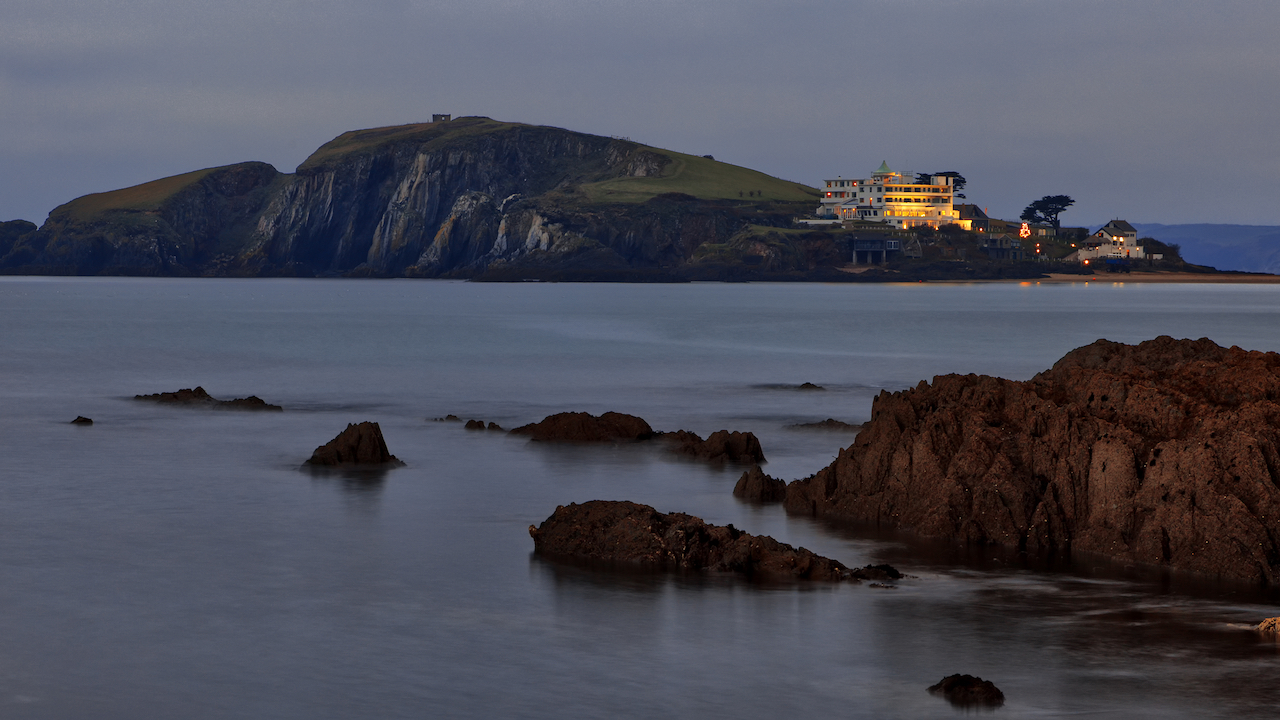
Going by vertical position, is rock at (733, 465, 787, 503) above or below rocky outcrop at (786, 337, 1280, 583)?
below

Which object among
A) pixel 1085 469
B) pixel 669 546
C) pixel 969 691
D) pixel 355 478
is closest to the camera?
pixel 969 691

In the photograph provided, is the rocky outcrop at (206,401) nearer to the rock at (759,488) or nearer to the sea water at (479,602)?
the sea water at (479,602)

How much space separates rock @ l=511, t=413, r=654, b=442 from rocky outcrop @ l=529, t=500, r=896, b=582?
10.4 m

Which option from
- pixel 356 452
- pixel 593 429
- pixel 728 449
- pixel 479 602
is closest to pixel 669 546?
pixel 479 602

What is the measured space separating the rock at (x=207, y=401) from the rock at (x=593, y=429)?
10.2 meters

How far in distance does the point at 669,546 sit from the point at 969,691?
567cm

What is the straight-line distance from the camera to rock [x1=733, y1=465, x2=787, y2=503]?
20875 millimetres

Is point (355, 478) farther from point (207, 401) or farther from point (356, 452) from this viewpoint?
point (207, 401)

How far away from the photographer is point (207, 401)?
3584 cm

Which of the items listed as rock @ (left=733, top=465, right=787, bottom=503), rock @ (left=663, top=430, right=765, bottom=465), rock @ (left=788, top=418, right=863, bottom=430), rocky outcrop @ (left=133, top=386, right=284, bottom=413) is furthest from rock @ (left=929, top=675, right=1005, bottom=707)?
rocky outcrop @ (left=133, top=386, right=284, bottom=413)

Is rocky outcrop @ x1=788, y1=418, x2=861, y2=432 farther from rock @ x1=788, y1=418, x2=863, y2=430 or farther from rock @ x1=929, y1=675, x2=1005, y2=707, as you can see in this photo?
rock @ x1=929, y1=675, x2=1005, y2=707

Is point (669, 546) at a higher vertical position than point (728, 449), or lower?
lower

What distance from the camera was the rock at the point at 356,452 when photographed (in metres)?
24.7

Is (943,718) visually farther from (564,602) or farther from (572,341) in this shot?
(572,341)
